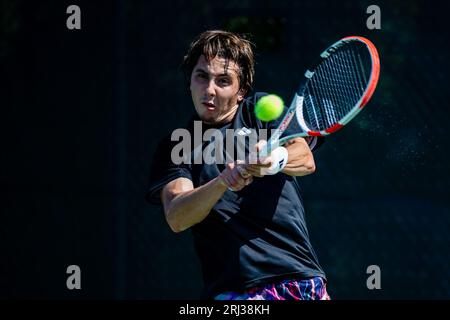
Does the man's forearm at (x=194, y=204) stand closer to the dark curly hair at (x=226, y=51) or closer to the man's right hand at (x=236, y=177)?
the man's right hand at (x=236, y=177)

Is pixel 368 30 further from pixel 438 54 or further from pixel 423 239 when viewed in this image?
pixel 423 239

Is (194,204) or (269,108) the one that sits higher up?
(269,108)

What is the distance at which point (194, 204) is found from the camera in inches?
103

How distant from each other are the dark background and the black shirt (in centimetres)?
136

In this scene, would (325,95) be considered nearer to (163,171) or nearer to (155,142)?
(163,171)

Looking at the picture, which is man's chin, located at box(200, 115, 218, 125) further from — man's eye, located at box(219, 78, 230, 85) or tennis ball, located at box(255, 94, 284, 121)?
tennis ball, located at box(255, 94, 284, 121)

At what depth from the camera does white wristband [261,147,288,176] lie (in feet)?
8.04

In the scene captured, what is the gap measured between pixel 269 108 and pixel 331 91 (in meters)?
0.35

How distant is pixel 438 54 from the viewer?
13.1 feet

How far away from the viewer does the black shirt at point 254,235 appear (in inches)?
106

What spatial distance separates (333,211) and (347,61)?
137 cm

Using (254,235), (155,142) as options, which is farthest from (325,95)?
(155,142)

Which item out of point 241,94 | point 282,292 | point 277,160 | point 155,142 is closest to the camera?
point 277,160
